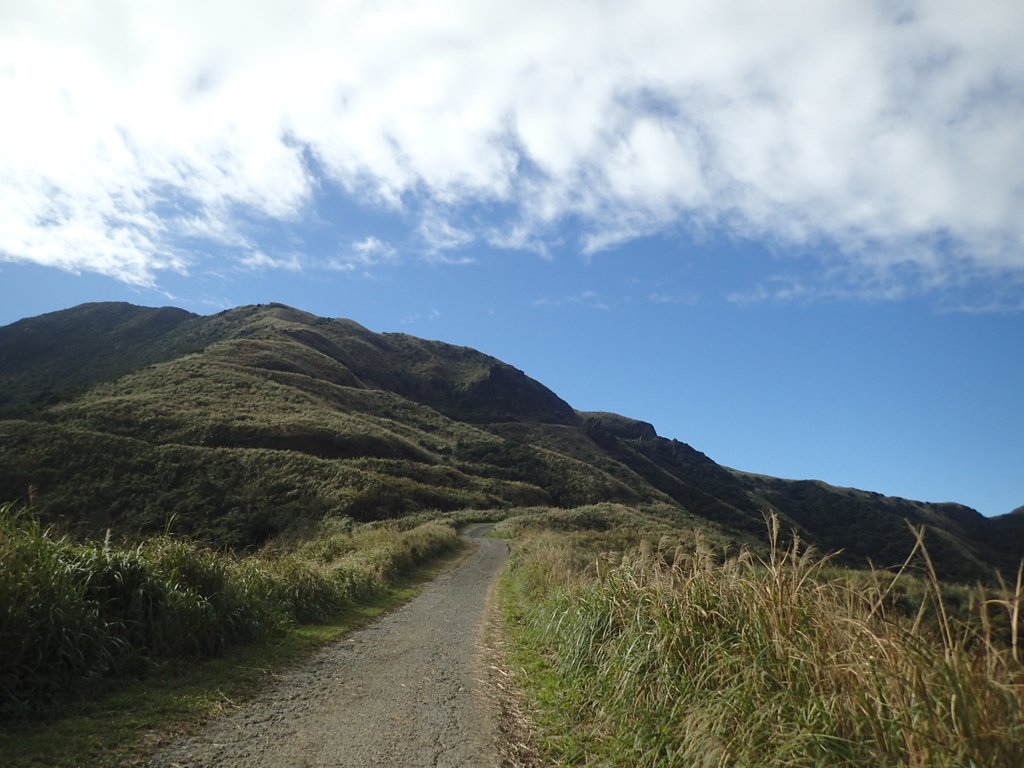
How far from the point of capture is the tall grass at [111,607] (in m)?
5.60

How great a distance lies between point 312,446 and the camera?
5722cm

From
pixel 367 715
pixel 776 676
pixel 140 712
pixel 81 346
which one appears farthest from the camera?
pixel 81 346

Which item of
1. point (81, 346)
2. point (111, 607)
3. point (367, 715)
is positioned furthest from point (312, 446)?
point (81, 346)

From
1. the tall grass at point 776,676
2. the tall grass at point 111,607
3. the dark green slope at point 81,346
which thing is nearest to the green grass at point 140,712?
the tall grass at point 111,607

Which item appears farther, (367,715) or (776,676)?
(367,715)

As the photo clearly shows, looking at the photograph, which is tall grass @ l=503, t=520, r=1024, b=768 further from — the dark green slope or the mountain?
the dark green slope

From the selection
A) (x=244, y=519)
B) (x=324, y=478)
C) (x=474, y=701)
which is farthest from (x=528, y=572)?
(x=324, y=478)

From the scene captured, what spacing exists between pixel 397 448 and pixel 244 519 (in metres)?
29.6

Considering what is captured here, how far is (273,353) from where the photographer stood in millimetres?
90438

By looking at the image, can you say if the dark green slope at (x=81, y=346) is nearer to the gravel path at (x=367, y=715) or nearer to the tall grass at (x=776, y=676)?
the gravel path at (x=367, y=715)

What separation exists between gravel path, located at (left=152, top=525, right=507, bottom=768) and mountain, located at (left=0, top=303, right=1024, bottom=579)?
4291 millimetres

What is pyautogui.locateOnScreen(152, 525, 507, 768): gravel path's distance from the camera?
5.04 meters

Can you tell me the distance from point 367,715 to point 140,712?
197cm

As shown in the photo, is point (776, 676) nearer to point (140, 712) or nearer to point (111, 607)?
point (140, 712)
